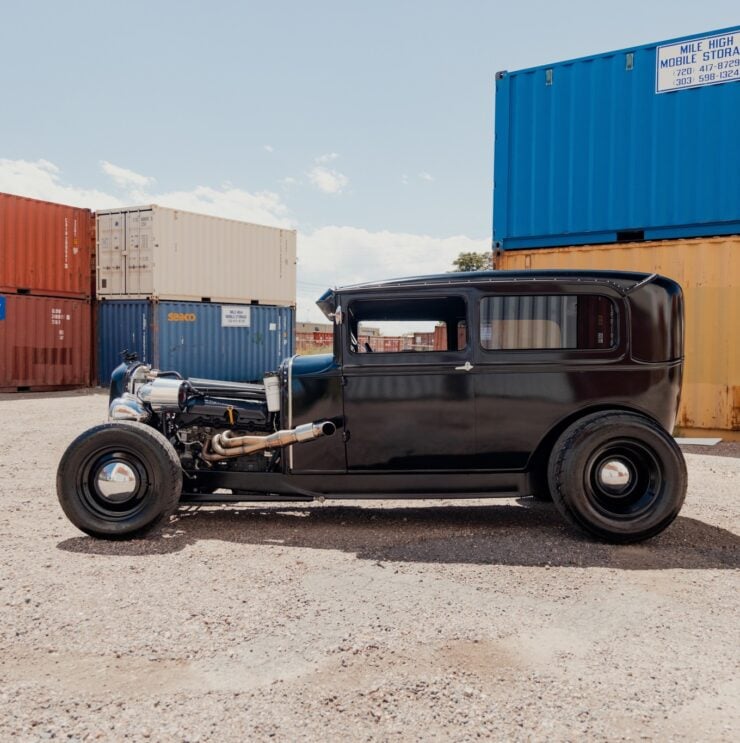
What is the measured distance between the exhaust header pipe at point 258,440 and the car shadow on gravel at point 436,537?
1.78ft

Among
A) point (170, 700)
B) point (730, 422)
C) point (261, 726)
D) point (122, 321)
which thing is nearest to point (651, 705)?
point (261, 726)

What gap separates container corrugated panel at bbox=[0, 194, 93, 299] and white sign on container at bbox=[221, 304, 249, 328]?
143 inches

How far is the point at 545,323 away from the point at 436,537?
5.39 ft

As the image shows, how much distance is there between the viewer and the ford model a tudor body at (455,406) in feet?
14.3

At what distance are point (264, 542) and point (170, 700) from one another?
1.95 metres

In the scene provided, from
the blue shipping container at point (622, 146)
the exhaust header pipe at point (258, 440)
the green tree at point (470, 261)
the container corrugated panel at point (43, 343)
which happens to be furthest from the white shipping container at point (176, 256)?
the green tree at point (470, 261)

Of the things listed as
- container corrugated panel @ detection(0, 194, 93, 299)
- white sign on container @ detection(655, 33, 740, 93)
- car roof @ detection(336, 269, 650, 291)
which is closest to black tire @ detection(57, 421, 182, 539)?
car roof @ detection(336, 269, 650, 291)

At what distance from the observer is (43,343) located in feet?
54.6

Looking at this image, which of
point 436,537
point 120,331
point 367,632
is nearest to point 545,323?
point 436,537

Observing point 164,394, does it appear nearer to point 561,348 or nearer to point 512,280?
point 512,280

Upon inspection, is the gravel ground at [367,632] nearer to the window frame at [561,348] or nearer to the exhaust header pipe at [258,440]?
the exhaust header pipe at [258,440]

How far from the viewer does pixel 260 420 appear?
4.83 meters

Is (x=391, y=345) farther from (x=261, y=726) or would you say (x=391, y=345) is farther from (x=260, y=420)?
(x=261, y=726)

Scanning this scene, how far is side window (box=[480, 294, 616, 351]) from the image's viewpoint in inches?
177
